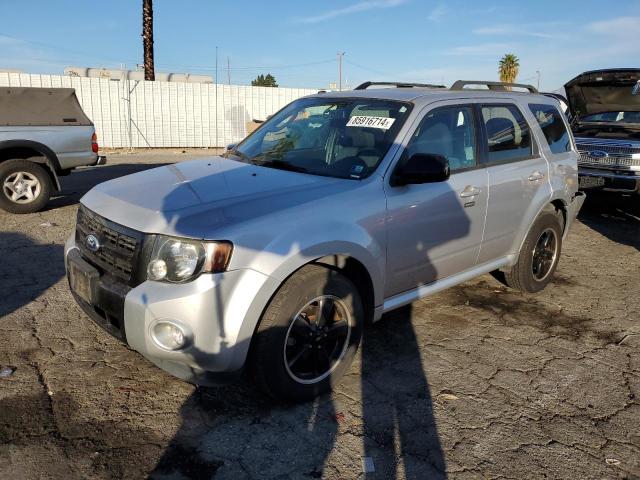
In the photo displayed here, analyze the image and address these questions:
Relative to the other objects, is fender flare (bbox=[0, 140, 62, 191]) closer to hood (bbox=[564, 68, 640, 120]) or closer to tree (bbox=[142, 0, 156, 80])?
hood (bbox=[564, 68, 640, 120])

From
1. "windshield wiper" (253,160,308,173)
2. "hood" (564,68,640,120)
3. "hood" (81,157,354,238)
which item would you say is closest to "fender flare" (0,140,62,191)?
"hood" (81,157,354,238)

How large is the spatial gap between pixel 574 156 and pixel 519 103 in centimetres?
102

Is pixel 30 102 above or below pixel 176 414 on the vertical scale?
above

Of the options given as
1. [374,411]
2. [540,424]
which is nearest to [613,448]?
[540,424]

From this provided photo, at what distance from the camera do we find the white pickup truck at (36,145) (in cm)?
754

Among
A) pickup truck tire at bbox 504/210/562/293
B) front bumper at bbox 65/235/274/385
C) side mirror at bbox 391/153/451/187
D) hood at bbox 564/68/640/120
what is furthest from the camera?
hood at bbox 564/68/640/120

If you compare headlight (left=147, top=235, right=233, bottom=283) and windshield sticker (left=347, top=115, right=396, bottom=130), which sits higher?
windshield sticker (left=347, top=115, right=396, bottom=130)

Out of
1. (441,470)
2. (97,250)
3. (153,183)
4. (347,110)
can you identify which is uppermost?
(347,110)

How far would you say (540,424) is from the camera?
304 centimetres

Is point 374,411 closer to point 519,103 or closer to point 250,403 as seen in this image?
point 250,403

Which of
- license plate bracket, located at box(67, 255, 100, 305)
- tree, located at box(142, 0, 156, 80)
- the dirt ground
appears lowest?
the dirt ground

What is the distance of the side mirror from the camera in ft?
11.1

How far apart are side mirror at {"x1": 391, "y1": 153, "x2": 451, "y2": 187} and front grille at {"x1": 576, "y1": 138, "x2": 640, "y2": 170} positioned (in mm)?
6375

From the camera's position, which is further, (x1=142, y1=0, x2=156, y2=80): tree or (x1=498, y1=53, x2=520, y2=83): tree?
(x1=498, y1=53, x2=520, y2=83): tree
